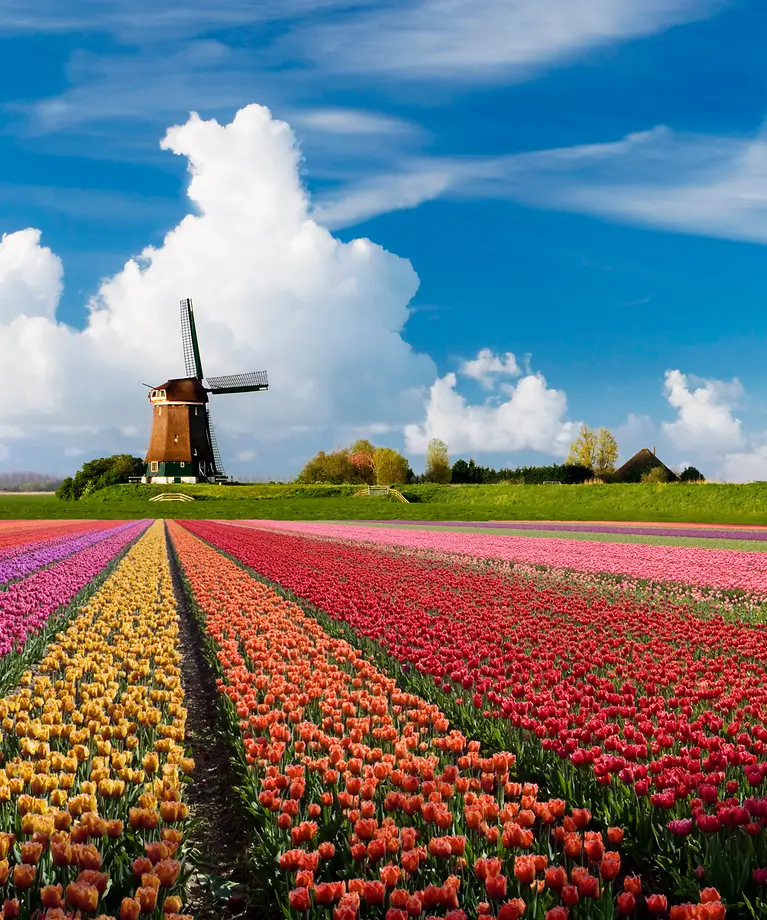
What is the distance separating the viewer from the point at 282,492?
67.0 m

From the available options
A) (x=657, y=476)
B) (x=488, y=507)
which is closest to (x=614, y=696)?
(x=488, y=507)

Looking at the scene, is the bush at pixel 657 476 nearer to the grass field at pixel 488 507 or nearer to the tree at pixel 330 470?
the grass field at pixel 488 507

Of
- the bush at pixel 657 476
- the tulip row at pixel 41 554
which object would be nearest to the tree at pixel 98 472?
the bush at pixel 657 476

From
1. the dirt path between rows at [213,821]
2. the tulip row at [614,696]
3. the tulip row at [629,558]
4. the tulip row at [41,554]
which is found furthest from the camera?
the tulip row at [41,554]

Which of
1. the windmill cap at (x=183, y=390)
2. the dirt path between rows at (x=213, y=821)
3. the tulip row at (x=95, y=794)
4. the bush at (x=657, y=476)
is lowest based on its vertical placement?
the dirt path between rows at (x=213, y=821)

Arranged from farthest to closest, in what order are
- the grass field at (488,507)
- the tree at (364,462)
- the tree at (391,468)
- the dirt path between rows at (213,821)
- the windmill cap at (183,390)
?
the tree at (364,462) < the tree at (391,468) < the windmill cap at (183,390) < the grass field at (488,507) < the dirt path between rows at (213,821)

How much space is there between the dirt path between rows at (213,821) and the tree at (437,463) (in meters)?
90.7

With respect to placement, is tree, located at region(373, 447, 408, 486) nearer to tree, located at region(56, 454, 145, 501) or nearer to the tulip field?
tree, located at region(56, 454, 145, 501)

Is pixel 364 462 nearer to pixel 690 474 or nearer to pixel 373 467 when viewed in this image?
pixel 373 467

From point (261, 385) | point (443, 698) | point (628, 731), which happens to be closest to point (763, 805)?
point (628, 731)

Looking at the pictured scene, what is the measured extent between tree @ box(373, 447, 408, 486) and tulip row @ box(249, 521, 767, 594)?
6774cm

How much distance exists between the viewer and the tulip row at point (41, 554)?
15516 millimetres

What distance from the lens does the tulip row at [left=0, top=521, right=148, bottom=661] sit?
878 cm

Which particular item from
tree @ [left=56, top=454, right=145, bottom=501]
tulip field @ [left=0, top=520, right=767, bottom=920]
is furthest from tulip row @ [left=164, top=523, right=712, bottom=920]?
tree @ [left=56, top=454, right=145, bottom=501]
